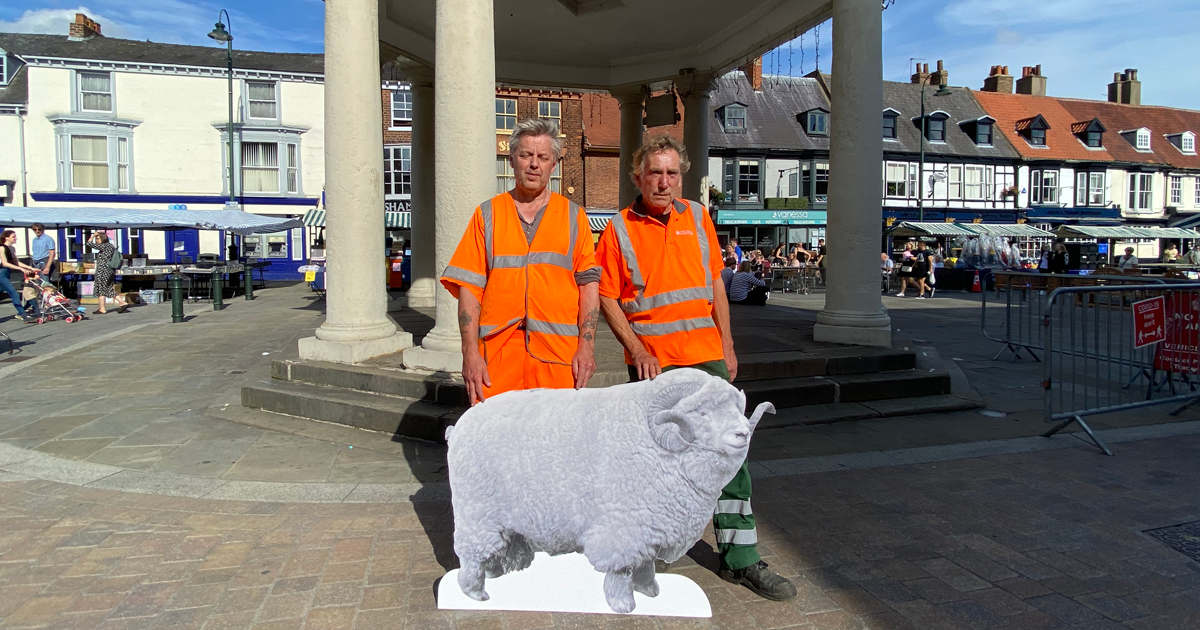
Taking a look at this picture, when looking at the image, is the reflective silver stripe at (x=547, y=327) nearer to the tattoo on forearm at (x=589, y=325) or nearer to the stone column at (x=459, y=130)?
the tattoo on forearm at (x=589, y=325)

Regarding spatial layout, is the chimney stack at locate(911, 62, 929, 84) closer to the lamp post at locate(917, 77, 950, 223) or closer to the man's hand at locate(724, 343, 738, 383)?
the lamp post at locate(917, 77, 950, 223)

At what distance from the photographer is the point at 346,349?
700 centimetres

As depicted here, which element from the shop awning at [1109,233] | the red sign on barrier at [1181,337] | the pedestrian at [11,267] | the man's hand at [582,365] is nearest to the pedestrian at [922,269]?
the red sign on barrier at [1181,337]

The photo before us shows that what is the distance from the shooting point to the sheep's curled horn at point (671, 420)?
256 cm

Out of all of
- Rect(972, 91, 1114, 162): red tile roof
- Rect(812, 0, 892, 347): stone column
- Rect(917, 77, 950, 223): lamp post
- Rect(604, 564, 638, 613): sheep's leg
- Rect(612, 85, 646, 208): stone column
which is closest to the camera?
Rect(604, 564, 638, 613): sheep's leg

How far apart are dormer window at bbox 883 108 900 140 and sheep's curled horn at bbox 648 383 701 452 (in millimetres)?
41735

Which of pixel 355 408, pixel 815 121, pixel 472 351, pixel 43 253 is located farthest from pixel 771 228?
pixel 472 351

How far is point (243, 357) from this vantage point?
9.49 m

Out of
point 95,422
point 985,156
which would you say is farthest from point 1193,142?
point 95,422

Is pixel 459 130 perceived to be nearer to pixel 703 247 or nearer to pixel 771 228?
pixel 703 247

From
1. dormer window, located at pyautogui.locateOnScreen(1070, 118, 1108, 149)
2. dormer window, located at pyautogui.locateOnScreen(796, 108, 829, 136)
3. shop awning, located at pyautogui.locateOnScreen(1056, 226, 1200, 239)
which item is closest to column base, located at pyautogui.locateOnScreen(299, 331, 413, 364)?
dormer window, located at pyautogui.locateOnScreen(796, 108, 829, 136)

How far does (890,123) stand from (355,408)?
4085 centimetres

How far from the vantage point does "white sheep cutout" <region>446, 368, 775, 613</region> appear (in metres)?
2.57

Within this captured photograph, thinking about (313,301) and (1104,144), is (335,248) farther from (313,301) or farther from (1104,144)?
(1104,144)
